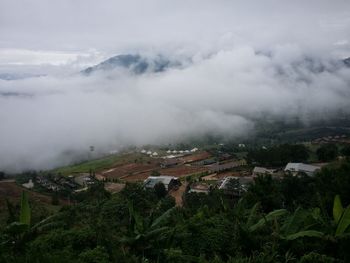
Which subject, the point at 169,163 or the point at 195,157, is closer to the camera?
the point at 169,163

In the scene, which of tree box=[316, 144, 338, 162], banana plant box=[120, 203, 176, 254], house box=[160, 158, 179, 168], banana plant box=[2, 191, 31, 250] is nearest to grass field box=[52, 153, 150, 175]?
house box=[160, 158, 179, 168]

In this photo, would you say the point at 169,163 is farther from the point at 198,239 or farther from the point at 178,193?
the point at 198,239

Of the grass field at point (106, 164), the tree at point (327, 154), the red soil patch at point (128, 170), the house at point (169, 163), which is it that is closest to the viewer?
the tree at point (327, 154)

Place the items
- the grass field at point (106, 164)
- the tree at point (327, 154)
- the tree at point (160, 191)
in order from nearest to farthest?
1. the tree at point (160, 191)
2. the tree at point (327, 154)
3. the grass field at point (106, 164)

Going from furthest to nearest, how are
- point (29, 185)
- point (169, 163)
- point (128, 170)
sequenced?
point (169, 163), point (128, 170), point (29, 185)

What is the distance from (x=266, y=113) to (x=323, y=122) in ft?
154

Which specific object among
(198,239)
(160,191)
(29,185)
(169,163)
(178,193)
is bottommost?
(169,163)

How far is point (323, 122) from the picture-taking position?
14662 cm

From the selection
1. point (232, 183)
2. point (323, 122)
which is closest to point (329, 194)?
point (232, 183)

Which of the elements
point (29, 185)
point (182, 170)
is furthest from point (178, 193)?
point (29, 185)

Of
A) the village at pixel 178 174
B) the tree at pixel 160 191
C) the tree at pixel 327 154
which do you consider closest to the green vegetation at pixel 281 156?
the village at pixel 178 174

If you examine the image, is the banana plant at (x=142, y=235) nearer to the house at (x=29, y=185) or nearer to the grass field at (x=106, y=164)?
the house at (x=29, y=185)

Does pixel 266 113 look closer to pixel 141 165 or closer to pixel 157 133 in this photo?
pixel 157 133

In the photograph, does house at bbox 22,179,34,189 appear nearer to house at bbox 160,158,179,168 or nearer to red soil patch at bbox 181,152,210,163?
house at bbox 160,158,179,168
